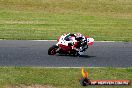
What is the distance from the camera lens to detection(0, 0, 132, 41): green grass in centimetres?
2690

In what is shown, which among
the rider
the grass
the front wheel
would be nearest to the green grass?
the front wheel

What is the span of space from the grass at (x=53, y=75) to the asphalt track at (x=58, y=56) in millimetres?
1594

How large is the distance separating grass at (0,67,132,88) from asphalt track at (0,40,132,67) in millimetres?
1594

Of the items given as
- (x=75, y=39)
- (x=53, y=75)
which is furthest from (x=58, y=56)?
(x=53, y=75)

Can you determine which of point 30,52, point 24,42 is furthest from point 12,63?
point 24,42

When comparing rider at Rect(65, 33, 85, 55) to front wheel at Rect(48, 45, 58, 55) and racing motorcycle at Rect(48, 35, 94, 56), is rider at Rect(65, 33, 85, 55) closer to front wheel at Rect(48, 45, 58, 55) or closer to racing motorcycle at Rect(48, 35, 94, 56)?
racing motorcycle at Rect(48, 35, 94, 56)

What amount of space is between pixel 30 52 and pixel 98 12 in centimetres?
2341

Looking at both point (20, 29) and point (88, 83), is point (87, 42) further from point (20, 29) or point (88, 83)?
point (20, 29)

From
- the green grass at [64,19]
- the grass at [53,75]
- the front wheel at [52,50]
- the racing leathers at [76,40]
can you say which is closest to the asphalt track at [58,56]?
the front wheel at [52,50]

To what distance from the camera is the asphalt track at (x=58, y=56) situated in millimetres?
16961

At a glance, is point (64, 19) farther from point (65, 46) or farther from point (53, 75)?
point (53, 75)

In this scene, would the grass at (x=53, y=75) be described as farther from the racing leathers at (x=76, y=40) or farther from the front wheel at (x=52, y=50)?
the front wheel at (x=52, y=50)

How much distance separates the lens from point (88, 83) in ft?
43.2

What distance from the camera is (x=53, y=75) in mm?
14031
